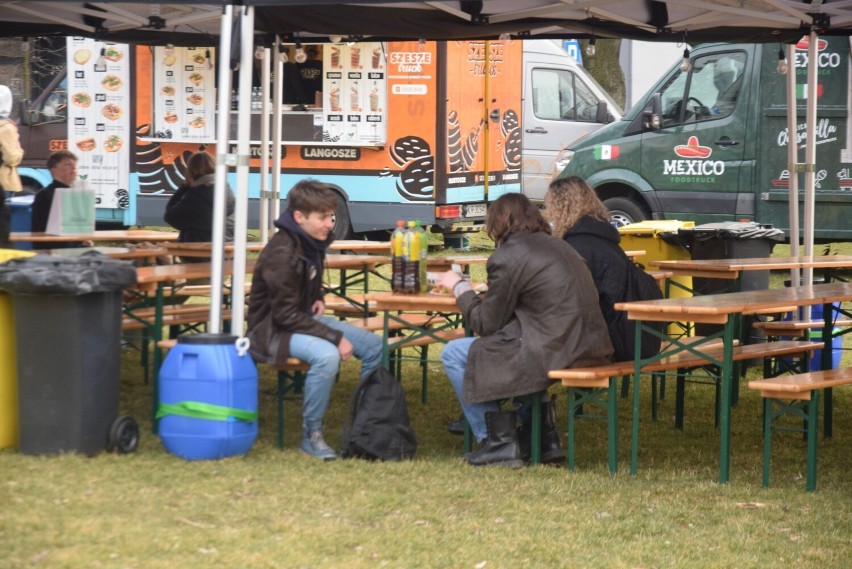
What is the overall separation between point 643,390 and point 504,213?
2994mm

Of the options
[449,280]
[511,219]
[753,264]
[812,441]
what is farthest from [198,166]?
[812,441]

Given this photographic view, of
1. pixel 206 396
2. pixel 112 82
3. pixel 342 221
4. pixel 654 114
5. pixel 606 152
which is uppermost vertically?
pixel 112 82

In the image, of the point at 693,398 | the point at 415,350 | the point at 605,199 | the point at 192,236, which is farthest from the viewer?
the point at 605,199

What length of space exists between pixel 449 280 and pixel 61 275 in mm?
1833

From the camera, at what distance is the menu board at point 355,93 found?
15.1 m

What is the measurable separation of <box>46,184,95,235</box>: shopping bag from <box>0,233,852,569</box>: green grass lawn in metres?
2.39

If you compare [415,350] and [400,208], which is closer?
[415,350]

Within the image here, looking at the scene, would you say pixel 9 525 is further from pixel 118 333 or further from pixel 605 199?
pixel 605 199

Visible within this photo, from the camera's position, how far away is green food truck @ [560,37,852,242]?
43.9 feet

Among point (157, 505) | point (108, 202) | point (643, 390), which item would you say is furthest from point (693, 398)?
point (108, 202)

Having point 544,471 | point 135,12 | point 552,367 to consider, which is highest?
point 135,12

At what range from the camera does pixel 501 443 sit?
6.40 m

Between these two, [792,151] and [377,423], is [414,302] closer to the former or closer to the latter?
[377,423]

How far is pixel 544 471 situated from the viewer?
250 inches
